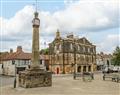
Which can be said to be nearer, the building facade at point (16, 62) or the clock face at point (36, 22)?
the clock face at point (36, 22)

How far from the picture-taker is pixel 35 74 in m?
30.5

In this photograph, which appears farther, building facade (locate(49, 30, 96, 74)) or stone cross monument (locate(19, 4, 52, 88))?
building facade (locate(49, 30, 96, 74))

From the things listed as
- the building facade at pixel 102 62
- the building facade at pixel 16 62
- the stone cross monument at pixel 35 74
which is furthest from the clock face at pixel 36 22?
the building facade at pixel 102 62

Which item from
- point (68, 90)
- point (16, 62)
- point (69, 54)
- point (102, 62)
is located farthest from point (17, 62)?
point (68, 90)

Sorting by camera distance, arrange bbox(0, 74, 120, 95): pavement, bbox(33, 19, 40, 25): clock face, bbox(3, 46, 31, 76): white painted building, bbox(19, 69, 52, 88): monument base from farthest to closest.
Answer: bbox(3, 46, 31, 76): white painted building < bbox(33, 19, 40, 25): clock face < bbox(19, 69, 52, 88): monument base < bbox(0, 74, 120, 95): pavement

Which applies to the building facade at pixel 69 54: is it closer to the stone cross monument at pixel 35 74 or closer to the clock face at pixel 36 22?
the clock face at pixel 36 22

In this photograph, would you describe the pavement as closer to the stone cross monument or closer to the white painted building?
the stone cross monument

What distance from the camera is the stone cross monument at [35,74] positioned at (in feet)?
99.0

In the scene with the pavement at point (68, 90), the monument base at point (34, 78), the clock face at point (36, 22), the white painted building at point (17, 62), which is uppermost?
the clock face at point (36, 22)

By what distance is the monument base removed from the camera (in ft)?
98.9

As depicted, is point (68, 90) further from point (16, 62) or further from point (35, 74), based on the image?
point (16, 62)

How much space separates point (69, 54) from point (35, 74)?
48.0 m

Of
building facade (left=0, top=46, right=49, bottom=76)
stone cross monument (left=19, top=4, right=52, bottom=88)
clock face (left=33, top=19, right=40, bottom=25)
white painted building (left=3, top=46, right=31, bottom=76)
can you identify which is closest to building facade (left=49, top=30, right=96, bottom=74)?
building facade (left=0, top=46, right=49, bottom=76)

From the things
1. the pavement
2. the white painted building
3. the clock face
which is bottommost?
the pavement
